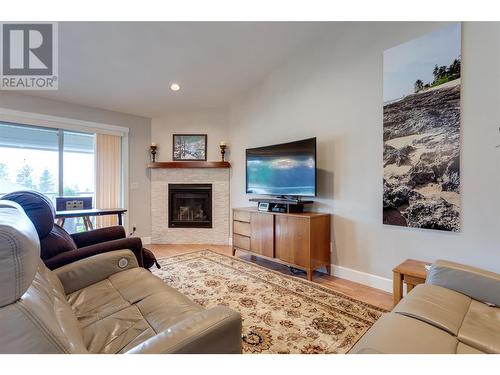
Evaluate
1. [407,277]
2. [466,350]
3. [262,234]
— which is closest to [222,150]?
[262,234]

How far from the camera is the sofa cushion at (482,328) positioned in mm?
1016

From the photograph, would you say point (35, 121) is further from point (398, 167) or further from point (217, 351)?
point (398, 167)

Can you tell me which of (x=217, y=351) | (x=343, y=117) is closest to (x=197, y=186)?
(x=343, y=117)

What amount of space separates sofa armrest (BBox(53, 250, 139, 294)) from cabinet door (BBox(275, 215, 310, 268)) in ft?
5.53

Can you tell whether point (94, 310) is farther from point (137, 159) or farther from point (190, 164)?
point (137, 159)

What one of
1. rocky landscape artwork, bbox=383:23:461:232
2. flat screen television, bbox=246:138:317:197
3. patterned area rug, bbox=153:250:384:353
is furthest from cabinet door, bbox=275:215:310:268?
rocky landscape artwork, bbox=383:23:461:232

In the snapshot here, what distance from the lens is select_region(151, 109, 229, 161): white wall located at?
180 inches

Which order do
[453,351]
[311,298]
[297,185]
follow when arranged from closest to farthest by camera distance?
[453,351] < [311,298] < [297,185]

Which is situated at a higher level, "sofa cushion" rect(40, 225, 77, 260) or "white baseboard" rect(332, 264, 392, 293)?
"sofa cushion" rect(40, 225, 77, 260)

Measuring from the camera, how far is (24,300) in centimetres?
67

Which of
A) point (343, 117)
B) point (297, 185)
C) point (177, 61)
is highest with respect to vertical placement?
point (177, 61)

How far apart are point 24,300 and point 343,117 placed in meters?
2.92

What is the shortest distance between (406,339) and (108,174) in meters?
4.62

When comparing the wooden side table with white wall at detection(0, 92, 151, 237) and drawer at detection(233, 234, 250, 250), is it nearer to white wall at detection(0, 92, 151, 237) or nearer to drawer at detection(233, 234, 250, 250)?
drawer at detection(233, 234, 250, 250)
